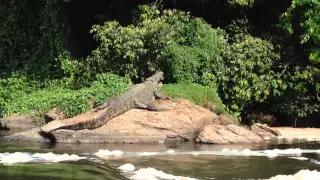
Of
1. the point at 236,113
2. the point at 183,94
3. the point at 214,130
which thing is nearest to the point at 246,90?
the point at 236,113

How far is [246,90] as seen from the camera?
17.9 meters

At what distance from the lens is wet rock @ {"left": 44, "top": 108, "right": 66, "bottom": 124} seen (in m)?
16.5

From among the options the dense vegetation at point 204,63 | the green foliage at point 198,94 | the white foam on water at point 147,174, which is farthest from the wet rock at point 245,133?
the white foam on water at point 147,174

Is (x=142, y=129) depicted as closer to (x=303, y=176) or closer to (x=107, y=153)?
(x=107, y=153)

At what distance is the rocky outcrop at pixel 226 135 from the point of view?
14.2 metres

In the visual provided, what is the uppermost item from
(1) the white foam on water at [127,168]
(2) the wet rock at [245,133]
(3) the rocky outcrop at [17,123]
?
(3) the rocky outcrop at [17,123]

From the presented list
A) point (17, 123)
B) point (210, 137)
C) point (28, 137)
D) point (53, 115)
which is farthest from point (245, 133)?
point (17, 123)

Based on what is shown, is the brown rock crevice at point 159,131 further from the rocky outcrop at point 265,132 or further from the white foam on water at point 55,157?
the white foam on water at point 55,157

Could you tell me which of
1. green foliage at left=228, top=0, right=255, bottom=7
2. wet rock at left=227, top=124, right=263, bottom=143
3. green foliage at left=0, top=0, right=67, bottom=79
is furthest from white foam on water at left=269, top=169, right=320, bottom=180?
green foliage at left=0, top=0, right=67, bottom=79

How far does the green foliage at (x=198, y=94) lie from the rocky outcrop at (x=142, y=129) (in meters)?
1.07

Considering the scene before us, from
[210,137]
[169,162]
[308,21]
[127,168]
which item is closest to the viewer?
[127,168]

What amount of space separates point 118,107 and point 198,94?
294 centimetres

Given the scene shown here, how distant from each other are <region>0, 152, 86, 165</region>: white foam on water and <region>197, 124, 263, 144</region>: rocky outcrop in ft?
14.0

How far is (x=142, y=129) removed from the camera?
47.7ft
